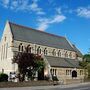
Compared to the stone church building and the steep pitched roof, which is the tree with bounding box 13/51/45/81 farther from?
the steep pitched roof

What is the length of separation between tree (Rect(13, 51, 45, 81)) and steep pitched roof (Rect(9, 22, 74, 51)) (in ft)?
36.1

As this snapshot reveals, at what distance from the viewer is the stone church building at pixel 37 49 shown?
60.2m

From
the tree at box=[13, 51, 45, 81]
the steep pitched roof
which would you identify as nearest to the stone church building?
the steep pitched roof

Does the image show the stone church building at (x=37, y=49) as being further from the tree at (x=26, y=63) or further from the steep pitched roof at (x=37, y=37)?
the tree at (x=26, y=63)

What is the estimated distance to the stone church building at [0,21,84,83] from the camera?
60.2 m

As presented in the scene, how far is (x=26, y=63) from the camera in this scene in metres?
49.5

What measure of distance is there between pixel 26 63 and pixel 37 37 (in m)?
21.6

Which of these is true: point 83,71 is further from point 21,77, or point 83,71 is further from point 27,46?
point 21,77

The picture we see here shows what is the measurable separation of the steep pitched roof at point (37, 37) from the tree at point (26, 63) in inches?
433

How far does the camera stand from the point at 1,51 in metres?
63.9

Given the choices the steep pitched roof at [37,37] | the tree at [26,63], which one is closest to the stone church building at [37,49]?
the steep pitched roof at [37,37]

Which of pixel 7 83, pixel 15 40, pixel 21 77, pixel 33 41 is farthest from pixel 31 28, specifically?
pixel 7 83

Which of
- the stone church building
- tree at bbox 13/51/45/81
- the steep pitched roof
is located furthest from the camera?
the steep pitched roof

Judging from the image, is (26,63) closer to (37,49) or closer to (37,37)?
(37,49)
